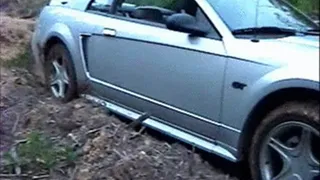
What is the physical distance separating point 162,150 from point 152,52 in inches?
29.7

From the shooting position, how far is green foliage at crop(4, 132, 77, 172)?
6.25m

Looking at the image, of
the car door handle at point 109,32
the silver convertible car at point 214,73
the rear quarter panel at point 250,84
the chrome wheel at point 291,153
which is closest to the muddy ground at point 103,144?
the silver convertible car at point 214,73

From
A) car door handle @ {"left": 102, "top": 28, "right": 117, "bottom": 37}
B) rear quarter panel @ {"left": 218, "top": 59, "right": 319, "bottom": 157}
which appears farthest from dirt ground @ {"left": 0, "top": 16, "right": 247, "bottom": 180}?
car door handle @ {"left": 102, "top": 28, "right": 117, "bottom": 37}

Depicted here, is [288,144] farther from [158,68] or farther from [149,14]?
[149,14]

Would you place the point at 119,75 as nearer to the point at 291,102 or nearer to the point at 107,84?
the point at 107,84

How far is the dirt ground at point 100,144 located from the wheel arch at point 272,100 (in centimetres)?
37

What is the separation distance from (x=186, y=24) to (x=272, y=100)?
95cm

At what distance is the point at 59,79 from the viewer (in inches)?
320

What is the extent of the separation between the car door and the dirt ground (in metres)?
0.21

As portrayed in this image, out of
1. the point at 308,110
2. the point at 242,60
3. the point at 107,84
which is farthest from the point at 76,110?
the point at 308,110

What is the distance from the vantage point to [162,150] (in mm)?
6426

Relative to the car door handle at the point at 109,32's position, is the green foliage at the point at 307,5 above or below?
above

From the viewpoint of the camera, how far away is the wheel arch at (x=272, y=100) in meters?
5.45

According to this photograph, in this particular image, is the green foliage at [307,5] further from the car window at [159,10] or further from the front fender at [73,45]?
the front fender at [73,45]
